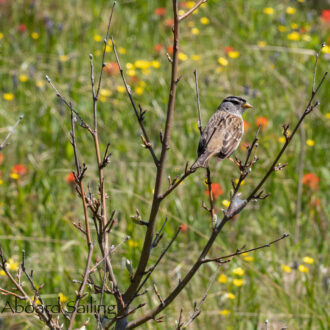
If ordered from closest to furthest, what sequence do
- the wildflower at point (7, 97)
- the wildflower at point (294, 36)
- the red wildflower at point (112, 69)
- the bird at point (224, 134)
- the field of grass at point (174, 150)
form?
the bird at point (224, 134) → the field of grass at point (174, 150) → the wildflower at point (7, 97) → the red wildflower at point (112, 69) → the wildflower at point (294, 36)

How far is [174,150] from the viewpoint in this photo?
14.8 feet

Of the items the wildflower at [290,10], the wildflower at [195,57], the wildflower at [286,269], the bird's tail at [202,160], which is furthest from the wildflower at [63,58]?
the bird's tail at [202,160]

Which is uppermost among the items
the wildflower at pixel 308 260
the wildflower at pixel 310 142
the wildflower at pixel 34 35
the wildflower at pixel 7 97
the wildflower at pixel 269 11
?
the wildflower at pixel 269 11

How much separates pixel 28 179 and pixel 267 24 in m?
3.67

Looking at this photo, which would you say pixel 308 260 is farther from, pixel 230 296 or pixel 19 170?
pixel 19 170

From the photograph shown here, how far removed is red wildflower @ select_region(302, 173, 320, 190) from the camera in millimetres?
4207

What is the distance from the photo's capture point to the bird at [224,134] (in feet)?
8.52

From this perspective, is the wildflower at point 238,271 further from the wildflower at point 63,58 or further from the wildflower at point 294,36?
the wildflower at point 294,36

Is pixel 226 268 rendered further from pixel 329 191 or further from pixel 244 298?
pixel 329 191

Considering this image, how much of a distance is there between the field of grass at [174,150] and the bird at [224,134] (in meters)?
0.32

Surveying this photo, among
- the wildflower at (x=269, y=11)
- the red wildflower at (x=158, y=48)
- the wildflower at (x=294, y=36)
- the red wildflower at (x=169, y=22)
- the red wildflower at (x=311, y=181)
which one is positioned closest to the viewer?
the red wildflower at (x=311, y=181)

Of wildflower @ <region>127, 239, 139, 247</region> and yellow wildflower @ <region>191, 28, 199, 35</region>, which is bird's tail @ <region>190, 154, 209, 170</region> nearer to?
wildflower @ <region>127, 239, 139, 247</region>

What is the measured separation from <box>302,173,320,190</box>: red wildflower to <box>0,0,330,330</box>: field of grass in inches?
0.5

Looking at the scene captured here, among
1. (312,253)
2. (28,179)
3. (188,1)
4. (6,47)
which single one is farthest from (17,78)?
(312,253)
